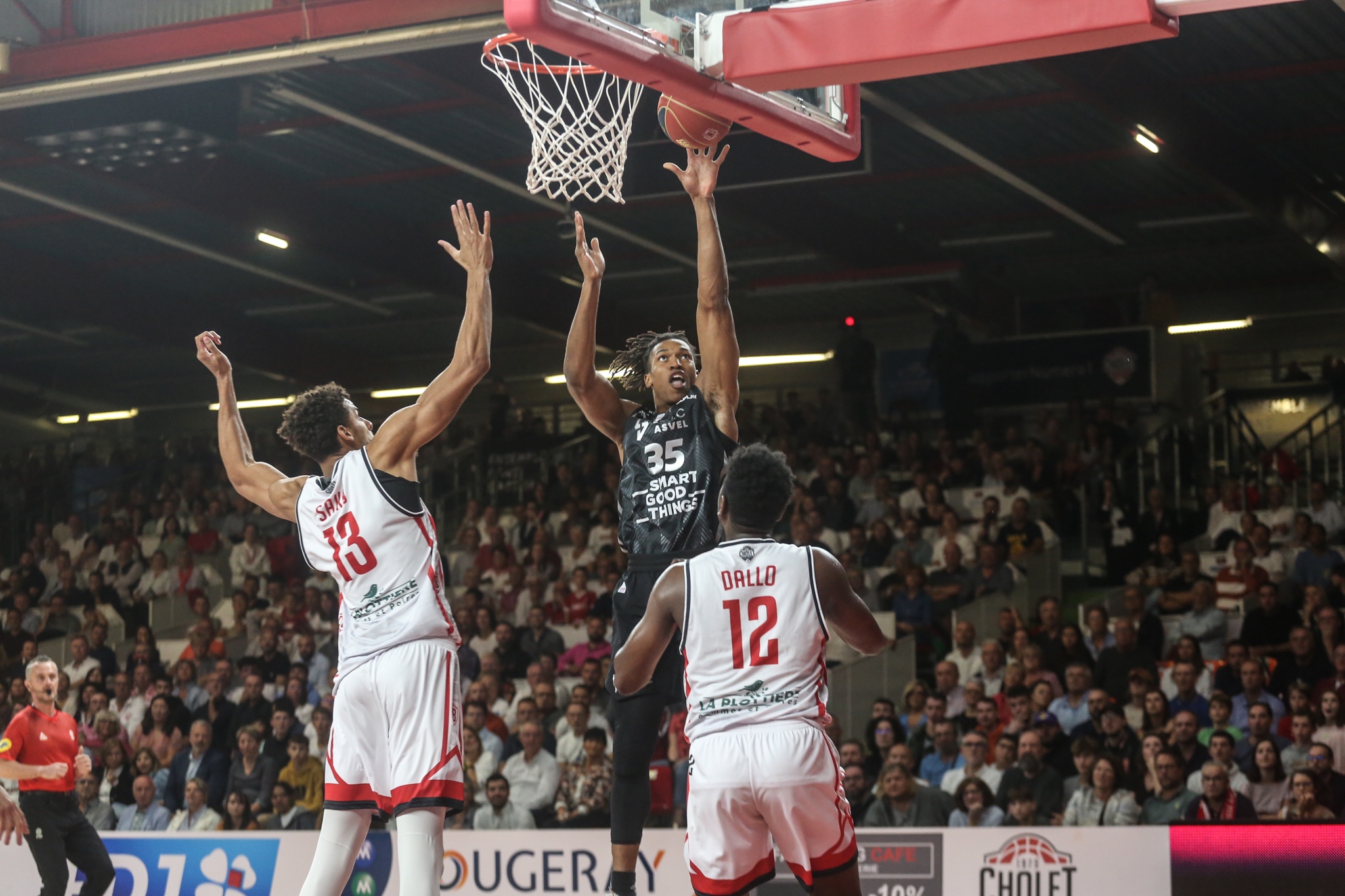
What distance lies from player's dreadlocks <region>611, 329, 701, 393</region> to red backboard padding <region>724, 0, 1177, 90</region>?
1162 millimetres

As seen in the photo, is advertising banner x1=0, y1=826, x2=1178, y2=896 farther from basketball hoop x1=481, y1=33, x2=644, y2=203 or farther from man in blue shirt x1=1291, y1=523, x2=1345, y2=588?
man in blue shirt x1=1291, y1=523, x2=1345, y2=588

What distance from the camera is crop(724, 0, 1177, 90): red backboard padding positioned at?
5.88 meters

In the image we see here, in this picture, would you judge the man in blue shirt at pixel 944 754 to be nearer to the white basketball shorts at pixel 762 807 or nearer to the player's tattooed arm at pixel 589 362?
the player's tattooed arm at pixel 589 362

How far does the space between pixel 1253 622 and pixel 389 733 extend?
992cm

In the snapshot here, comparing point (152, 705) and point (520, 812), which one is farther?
point (152, 705)

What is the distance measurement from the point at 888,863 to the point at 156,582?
13.9 metres

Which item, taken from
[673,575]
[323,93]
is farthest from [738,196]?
[673,575]

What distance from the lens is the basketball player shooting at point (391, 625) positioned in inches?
234

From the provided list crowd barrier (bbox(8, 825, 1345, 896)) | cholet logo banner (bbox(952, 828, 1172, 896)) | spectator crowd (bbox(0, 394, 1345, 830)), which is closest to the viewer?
crowd barrier (bbox(8, 825, 1345, 896))

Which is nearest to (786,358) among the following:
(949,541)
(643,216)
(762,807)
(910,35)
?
(643,216)

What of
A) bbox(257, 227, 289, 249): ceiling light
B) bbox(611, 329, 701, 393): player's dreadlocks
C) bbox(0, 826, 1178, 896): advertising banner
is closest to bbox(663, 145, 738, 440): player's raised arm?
bbox(611, 329, 701, 393): player's dreadlocks

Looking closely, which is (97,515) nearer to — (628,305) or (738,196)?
(628,305)

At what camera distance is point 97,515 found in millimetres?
23922

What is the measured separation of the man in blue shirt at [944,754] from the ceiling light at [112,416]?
66.3 feet
